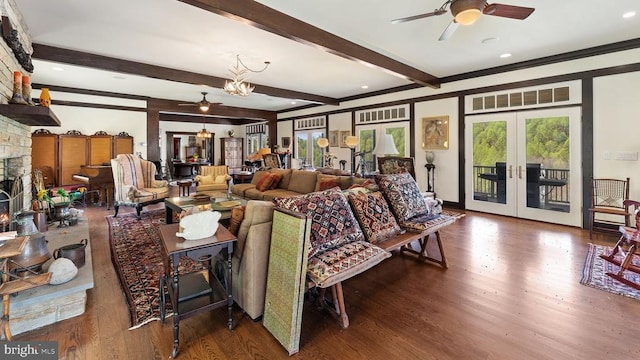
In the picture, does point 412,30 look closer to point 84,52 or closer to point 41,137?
point 84,52

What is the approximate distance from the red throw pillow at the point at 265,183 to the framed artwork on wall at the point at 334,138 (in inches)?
134

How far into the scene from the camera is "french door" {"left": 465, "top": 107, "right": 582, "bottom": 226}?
490cm

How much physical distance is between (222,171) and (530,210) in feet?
21.1

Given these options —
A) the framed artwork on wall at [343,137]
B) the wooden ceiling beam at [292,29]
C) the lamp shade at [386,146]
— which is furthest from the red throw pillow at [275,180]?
the framed artwork on wall at [343,137]

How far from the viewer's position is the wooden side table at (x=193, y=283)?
1.85m

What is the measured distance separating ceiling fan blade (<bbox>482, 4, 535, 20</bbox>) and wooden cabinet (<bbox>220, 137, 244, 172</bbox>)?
41.6 ft

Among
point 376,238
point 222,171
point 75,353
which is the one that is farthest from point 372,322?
point 222,171

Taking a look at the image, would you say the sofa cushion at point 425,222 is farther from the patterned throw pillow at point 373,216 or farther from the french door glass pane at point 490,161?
the french door glass pane at point 490,161

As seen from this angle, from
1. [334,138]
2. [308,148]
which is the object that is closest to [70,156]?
[308,148]

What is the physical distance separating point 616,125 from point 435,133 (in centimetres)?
287

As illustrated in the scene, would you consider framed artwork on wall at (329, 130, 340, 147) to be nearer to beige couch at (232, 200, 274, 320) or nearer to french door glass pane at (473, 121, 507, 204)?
french door glass pane at (473, 121, 507, 204)

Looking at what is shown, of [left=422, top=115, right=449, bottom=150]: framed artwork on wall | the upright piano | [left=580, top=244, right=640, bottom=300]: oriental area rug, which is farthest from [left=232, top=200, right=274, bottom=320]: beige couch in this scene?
the upright piano

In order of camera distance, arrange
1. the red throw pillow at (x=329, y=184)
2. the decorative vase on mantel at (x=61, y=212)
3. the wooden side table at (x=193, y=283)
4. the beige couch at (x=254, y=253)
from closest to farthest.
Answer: the wooden side table at (x=193, y=283)
the beige couch at (x=254, y=253)
the decorative vase on mantel at (x=61, y=212)
the red throw pillow at (x=329, y=184)

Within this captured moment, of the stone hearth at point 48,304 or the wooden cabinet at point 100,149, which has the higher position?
the wooden cabinet at point 100,149
